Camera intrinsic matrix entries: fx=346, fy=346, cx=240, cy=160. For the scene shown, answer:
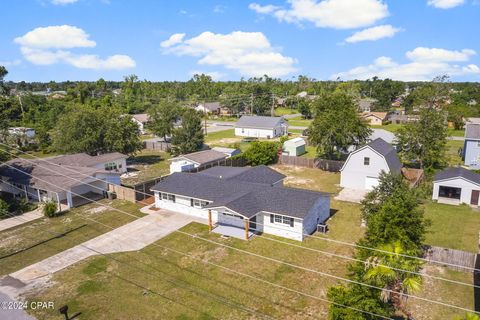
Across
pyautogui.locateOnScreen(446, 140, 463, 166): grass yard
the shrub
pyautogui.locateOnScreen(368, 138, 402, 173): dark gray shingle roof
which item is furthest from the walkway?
pyautogui.locateOnScreen(446, 140, 463, 166): grass yard

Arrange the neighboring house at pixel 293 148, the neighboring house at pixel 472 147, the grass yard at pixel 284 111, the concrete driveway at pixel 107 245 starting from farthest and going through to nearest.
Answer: the grass yard at pixel 284 111
the neighboring house at pixel 293 148
the neighboring house at pixel 472 147
the concrete driveway at pixel 107 245

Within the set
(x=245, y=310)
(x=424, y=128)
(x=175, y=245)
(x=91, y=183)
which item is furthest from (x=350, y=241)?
(x=91, y=183)

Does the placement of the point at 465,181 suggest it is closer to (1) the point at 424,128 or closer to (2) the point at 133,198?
(1) the point at 424,128

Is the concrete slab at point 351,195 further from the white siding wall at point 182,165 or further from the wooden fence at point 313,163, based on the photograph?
the white siding wall at point 182,165

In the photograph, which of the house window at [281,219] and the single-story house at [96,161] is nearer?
the house window at [281,219]

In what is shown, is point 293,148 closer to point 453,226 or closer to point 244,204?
point 453,226

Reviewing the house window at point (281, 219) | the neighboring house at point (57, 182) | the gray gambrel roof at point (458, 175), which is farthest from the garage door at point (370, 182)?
the neighboring house at point (57, 182)
